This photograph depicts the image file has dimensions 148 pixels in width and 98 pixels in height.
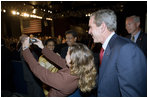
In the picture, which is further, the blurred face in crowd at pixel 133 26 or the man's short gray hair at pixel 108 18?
the blurred face in crowd at pixel 133 26

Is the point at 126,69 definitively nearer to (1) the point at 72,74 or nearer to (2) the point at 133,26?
(1) the point at 72,74

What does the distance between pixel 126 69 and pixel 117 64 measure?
0.08m

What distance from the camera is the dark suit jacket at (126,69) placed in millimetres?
824

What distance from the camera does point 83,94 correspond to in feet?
4.38

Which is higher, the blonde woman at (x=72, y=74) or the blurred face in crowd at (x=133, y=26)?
the blurred face in crowd at (x=133, y=26)

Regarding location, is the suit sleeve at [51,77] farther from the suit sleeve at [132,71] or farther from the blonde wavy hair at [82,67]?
the suit sleeve at [132,71]

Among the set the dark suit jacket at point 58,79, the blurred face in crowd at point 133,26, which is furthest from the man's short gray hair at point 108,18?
the blurred face in crowd at point 133,26

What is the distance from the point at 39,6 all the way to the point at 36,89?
224 inches

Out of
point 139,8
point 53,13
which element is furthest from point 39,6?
point 139,8

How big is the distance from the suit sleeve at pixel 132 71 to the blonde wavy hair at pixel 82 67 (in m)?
0.42

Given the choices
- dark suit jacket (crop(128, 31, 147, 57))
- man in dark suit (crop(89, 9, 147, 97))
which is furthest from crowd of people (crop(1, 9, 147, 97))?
dark suit jacket (crop(128, 31, 147, 57))

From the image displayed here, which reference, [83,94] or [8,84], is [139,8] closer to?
[83,94]

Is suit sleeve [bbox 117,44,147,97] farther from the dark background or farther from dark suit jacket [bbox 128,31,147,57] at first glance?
the dark background

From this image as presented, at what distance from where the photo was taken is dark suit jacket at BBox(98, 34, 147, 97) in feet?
2.70
